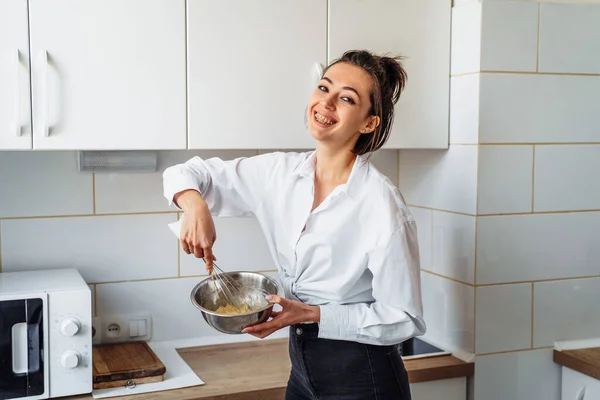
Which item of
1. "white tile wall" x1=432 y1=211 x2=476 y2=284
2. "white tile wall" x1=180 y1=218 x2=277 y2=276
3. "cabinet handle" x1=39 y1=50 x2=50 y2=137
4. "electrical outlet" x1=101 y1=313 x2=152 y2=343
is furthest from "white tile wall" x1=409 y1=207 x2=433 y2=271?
"cabinet handle" x1=39 y1=50 x2=50 y2=137

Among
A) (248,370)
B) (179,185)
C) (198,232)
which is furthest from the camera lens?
(248,370)

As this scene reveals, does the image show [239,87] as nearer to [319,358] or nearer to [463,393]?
[319,358]

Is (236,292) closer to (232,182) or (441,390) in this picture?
(232,182)

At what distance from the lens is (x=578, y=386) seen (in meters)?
1.92

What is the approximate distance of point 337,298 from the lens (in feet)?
5.10

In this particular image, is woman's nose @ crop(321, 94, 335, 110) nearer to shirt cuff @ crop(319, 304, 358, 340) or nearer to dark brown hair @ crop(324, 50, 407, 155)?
dark brown hair @ crop(324, 50, 407, 155)

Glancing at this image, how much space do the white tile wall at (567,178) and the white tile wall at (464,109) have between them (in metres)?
0.19

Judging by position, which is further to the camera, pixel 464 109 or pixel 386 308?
pixel 464 109

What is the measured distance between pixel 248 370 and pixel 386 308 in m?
0.51

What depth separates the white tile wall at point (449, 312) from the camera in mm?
1905

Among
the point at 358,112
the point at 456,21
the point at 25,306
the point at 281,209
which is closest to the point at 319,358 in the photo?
the point at 281,209

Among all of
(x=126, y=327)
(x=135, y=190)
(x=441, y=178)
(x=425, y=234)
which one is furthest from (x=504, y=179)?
(x=126, y=327)

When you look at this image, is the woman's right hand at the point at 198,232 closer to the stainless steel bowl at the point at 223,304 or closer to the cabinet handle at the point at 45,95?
the stainless steel bowl at the point at 223,304

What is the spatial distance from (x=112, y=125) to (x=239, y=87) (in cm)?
32
